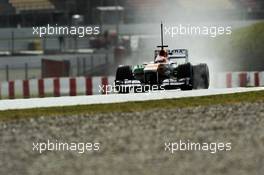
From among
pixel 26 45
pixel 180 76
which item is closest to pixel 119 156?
pixel 180 76

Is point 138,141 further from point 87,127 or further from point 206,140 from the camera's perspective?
point 87,127

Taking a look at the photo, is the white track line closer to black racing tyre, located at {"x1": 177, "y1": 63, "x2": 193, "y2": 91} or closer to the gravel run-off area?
black racing tyre, located at {"x1": 177, "y1": 63, "x2": 193, "y2": 91}

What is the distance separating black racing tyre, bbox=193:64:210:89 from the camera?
58.9 ft

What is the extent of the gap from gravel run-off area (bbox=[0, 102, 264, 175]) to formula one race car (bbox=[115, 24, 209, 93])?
381 cm

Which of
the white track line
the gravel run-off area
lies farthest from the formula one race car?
the gravel run-off area

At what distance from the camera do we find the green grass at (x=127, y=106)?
1356 centimetres

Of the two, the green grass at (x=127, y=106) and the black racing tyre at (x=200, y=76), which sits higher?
the black racing tyre at (x=200, y=76)

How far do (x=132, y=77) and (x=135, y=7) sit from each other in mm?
30725

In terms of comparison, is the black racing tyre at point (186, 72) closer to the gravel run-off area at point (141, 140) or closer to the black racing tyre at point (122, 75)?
the black racing tyre at point (122, 75)

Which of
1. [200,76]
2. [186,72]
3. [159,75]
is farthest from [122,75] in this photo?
[200,76]

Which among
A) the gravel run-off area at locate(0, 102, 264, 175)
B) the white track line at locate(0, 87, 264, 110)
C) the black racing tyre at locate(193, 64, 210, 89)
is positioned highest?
the black racing tyre at locate(193, 64, 210, 89)

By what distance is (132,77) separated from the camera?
58.0 feet

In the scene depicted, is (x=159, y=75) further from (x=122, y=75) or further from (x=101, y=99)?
(x=101, y=99)

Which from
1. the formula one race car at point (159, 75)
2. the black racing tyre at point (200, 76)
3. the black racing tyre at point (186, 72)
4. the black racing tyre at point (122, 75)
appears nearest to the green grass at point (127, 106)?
the black racing tyre at point (186, 72)
